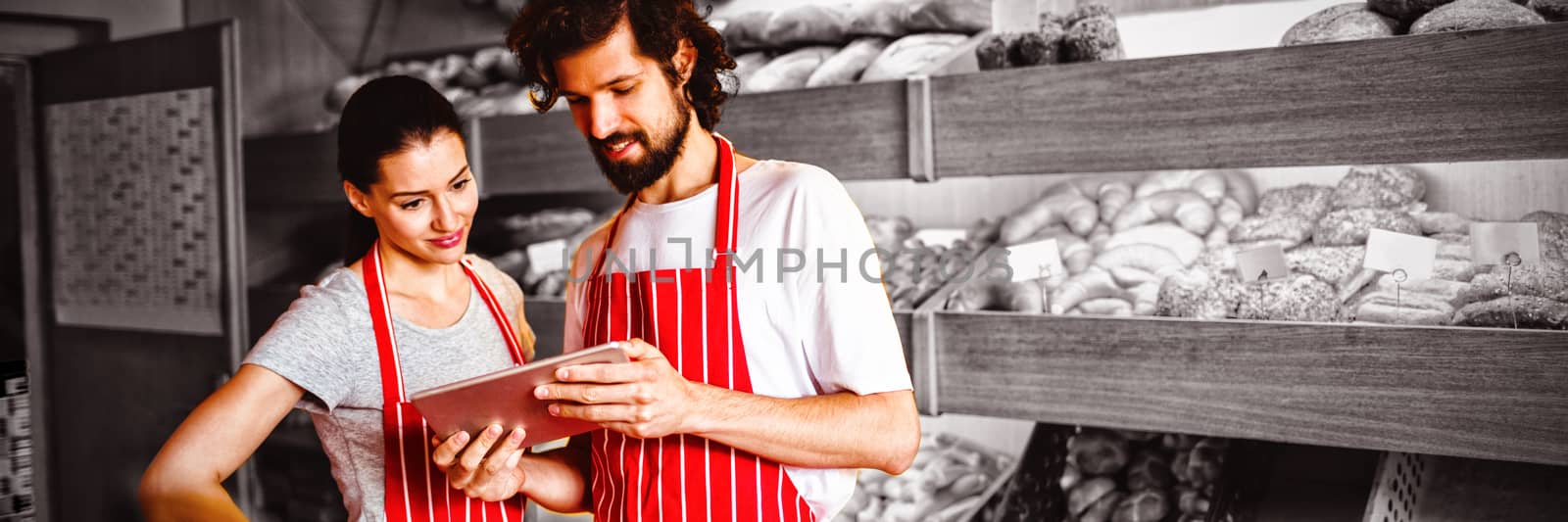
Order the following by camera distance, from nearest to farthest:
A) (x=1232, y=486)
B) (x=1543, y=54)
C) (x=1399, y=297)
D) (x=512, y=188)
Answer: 1. (x=1543, y=54)
2. (x=1399, y=297)
3. (x=1232, y=486)
4. (x=512, y=188)

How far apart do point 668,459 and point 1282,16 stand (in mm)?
1624

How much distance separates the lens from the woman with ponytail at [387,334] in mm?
1262

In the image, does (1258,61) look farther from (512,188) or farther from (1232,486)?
(512,188)

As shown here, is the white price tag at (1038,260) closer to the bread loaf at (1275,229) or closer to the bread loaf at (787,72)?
the bread loaf at (1275,229)

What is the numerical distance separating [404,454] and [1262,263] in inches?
54.5

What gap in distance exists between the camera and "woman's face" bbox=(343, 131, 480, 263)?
1341 millimetres

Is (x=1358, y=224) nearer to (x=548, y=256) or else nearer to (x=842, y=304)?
(x=842, y=304)

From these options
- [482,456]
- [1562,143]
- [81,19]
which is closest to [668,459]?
[482,456]

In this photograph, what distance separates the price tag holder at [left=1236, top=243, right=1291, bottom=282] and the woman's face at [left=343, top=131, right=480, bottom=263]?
1.27m

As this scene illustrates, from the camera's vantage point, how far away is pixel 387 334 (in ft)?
4.46

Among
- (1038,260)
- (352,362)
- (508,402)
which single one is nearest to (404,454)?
(352,362)

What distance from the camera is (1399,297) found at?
1764mm

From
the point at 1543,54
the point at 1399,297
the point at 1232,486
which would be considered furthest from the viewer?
the point at 1232,486

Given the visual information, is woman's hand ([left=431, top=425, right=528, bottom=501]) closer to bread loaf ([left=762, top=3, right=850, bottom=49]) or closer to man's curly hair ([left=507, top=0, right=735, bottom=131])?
man's curly hair ([left=507, top=0, right=735, bottom=131])
